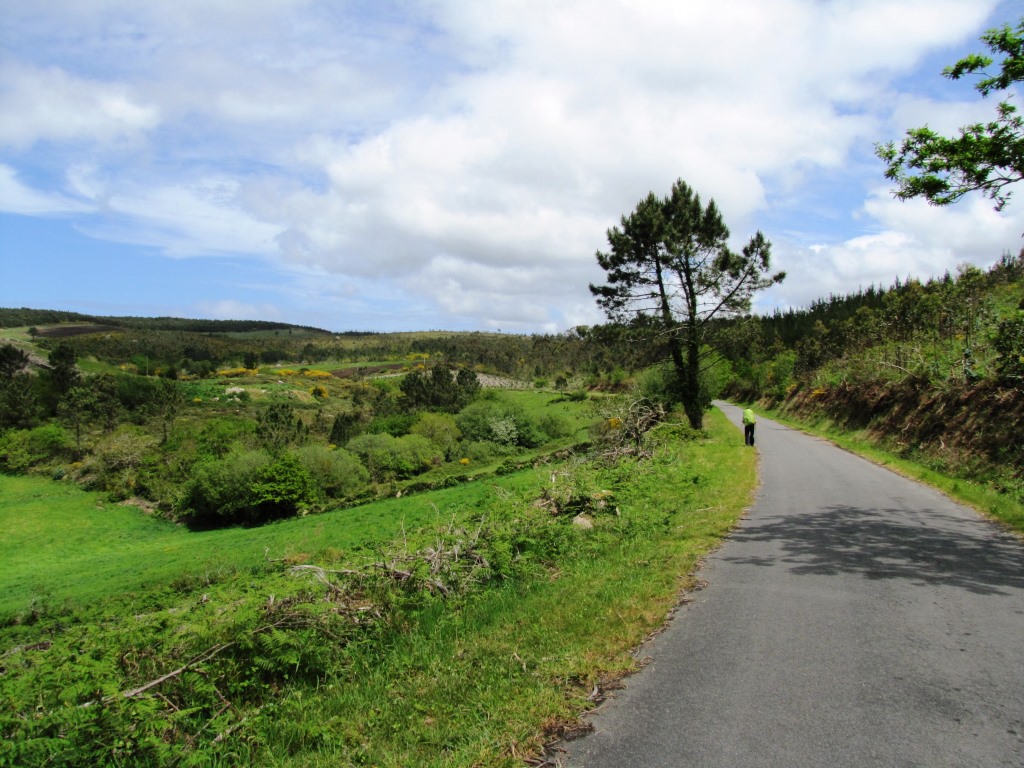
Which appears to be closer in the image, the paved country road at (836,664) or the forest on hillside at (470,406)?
the paved country road at (836,664)

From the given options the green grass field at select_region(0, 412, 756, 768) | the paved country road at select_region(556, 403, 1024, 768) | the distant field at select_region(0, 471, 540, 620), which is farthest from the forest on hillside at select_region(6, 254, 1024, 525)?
the green grass field at select_region(0, 412, 756, 768)

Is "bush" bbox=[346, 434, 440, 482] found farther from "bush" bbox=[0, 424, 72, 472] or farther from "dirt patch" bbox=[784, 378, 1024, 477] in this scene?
"dirt patch" bbox=[784, 378, 1024, 477]

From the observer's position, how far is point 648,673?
197 inches

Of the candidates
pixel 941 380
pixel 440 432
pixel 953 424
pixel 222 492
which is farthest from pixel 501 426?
pixel 953 424

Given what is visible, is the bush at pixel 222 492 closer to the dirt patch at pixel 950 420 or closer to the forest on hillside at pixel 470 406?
the forest on hillside at pixel 470 406

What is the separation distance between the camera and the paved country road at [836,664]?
3.78 m

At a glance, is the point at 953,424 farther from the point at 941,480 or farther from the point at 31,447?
the point at 31,447

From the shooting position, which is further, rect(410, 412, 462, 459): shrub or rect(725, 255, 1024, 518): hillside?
rect(410, 412, 462, 459): shrub

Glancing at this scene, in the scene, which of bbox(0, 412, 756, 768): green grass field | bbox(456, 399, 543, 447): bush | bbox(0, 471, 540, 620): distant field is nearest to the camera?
bbox(0, 412, 756, 768): green grass field

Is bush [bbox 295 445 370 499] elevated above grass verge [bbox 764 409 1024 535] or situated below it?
below

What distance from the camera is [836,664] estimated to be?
4910 mm

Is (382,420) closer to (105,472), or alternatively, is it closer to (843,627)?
(105,472)

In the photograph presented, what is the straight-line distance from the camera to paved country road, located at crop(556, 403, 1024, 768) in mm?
3777

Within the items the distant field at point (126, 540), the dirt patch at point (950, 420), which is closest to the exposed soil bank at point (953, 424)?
the dirt patch at point (950, 420)
